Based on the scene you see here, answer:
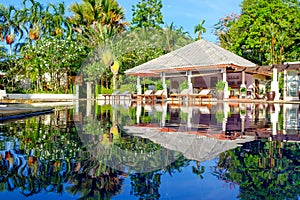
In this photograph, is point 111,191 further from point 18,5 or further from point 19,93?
point 18,5

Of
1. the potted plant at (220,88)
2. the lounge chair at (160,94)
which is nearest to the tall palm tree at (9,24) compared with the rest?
the lounge chair at (160,94)

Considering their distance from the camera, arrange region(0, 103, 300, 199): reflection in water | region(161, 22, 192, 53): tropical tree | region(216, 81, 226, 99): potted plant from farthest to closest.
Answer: region(161, 22, 192, 53): tropical tree, region(216, 81, 226, 99): potted plant, region(0, 103, 300, 199): reflection in water

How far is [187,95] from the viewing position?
76.5 feet

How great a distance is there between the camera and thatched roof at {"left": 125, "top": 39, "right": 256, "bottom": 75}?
23141 mm

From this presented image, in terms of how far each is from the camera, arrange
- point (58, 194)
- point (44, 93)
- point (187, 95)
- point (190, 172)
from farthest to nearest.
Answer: point (44, 93), point (187, 95), point (190, 172), point (58, 194)

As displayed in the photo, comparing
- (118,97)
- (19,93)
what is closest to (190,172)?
(118,97)

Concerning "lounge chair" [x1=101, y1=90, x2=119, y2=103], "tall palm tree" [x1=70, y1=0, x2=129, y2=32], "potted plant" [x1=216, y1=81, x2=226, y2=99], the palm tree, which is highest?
"tall palm tree" [x1=70, y1=0, x2=129, y2=32]

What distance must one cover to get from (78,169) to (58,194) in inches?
27.3

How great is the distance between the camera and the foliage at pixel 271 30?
27969 millimetres

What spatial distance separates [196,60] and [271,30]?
7.52 metres

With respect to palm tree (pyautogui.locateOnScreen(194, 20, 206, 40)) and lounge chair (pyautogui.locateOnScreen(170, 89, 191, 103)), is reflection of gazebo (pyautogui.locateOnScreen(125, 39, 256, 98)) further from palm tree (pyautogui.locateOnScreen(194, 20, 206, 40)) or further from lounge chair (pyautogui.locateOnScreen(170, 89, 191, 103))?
palm tree (pyautogui.locateOnScreen(194, 20, 206, 40))

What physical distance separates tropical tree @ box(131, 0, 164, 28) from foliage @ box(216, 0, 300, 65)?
10.5m

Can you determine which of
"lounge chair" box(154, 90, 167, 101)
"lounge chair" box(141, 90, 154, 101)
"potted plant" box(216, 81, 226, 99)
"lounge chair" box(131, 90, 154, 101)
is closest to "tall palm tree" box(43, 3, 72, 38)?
"lounge chair" box(131, 90, 154, 101)

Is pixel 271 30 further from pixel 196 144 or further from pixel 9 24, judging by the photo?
pixel 196 144
